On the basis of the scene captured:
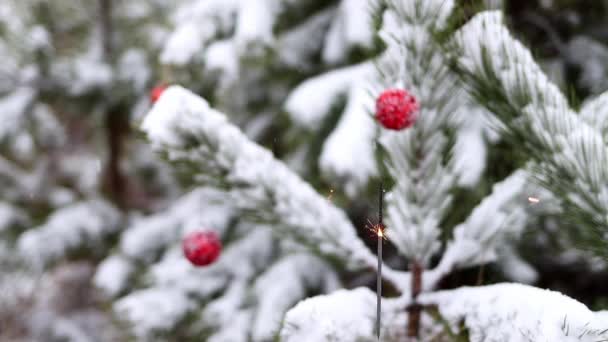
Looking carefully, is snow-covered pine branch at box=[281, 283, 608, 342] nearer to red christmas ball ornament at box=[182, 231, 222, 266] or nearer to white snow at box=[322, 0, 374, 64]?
Answer: red christmas ball ornament at box=[182, 231, 222, 266]

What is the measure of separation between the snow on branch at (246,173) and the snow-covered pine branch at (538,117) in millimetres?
335

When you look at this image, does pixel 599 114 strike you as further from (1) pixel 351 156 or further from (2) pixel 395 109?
(1) pixel 351 156

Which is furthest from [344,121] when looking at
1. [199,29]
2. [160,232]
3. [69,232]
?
[69,232]

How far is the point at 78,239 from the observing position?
262cm

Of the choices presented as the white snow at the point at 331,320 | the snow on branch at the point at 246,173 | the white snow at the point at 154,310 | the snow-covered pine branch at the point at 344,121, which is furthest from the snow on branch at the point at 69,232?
the white snow at the point at 331,320

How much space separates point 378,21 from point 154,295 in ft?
4.38

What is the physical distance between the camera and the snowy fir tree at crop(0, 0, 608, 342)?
644 mm

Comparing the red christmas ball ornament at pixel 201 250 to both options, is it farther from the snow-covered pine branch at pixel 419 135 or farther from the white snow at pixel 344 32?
the white snow at pixel 344 32

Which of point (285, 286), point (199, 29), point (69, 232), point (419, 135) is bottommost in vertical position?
point (419, 135)

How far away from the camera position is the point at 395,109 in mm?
647

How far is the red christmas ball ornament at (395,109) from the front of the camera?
64 centimetres

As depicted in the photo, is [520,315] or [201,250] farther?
[201,250]

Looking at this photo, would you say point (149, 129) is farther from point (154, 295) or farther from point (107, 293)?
point (107, 293)

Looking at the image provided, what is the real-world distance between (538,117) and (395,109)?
0.20 m
